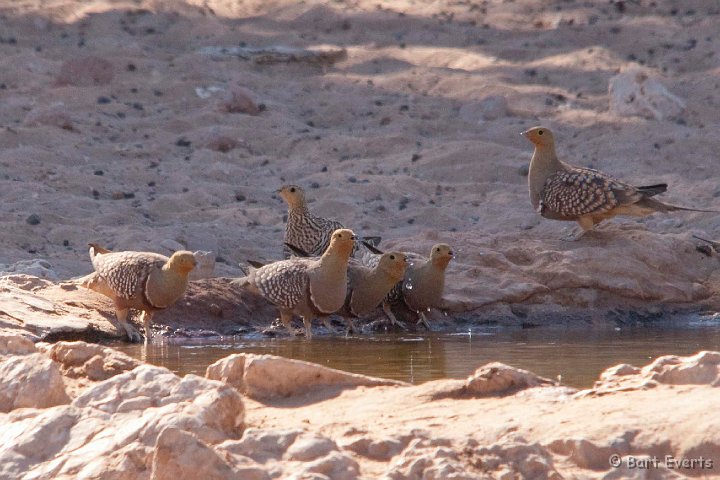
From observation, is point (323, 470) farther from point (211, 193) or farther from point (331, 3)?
point (331, 3)

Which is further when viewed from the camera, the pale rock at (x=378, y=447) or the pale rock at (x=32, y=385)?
the pale rock at (x=32, y=385)

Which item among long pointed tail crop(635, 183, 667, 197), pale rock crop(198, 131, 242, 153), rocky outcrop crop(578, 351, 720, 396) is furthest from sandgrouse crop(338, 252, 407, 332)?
pale rock crop(198, 131, 242, 153)

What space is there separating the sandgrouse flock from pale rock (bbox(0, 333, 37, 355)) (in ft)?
9.26

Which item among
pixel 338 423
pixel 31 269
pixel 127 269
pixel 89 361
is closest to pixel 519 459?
pixel 338 423

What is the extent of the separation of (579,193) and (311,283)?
101 inches

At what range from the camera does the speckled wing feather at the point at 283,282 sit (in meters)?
8.71

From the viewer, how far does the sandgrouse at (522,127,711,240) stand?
398 inches

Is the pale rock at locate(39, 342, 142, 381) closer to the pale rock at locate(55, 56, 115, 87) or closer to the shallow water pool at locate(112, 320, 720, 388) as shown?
the shallow water pool at locate(112, 320, 720, 388)

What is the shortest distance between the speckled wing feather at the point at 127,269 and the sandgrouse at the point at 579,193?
329cm

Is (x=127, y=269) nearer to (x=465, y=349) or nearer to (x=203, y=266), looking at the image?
(x=203, y=266)

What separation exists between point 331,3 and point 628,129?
5.52m

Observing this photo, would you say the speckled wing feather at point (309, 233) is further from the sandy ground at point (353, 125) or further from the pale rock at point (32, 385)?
the pale rock at point (32, 385)

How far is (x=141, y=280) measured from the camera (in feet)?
27.3

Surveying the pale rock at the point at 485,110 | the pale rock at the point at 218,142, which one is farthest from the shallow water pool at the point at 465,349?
the pale rock at the point at 485,110
